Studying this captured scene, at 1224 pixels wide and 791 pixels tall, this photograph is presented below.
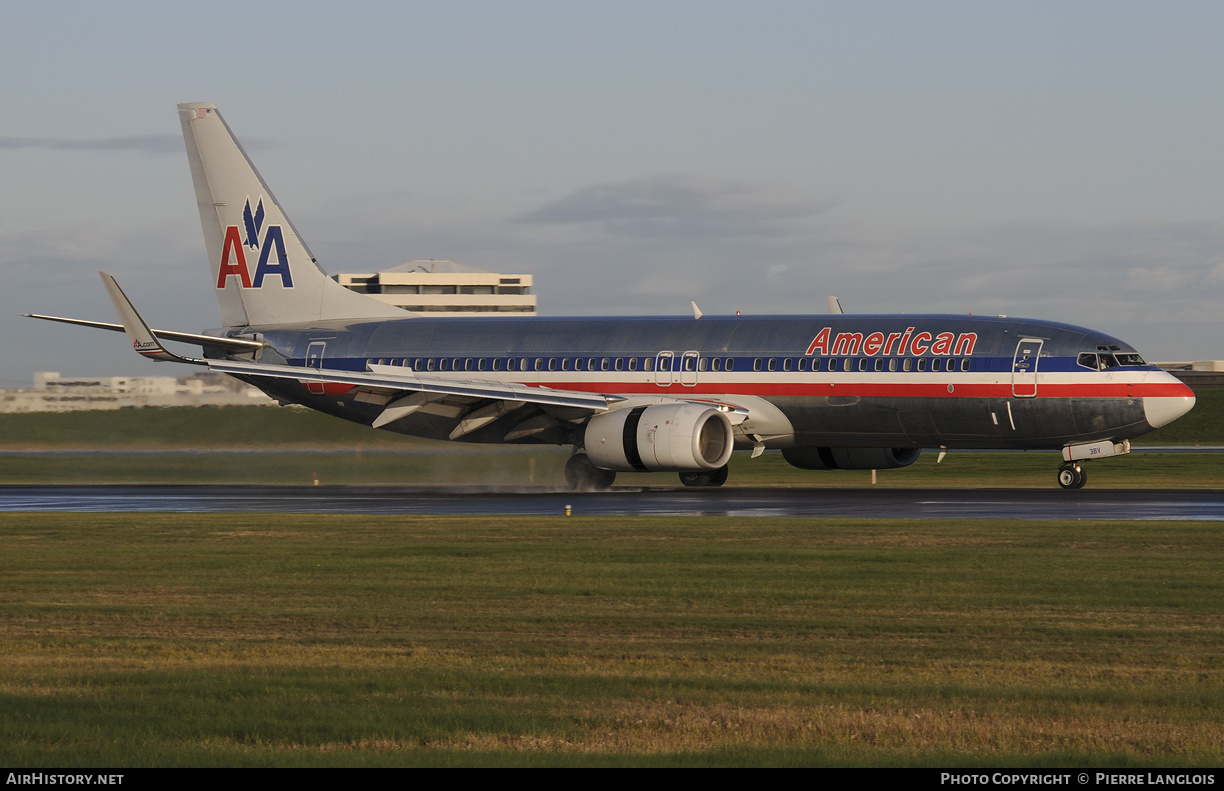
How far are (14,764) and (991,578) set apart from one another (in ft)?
39.6

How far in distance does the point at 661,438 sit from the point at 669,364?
144 inches

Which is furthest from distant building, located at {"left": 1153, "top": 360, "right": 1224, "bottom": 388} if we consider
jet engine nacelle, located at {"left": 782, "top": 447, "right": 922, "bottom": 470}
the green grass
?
the green grass

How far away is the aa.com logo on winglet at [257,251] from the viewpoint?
1753 inches

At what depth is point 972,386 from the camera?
3425cm

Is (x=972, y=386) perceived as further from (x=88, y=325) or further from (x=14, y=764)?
(x=14, y=764)

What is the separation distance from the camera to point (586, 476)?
38.4 m

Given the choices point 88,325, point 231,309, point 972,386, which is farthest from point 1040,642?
point 231,309

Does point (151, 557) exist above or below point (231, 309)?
below

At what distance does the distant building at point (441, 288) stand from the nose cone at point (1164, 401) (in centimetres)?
13996

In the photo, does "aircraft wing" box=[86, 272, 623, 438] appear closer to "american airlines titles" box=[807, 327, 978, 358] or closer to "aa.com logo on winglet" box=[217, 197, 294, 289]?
"aa.com logo on winglet" box=[217, 197, 294, 289]

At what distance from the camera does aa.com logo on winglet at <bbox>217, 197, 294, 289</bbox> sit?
44531mm

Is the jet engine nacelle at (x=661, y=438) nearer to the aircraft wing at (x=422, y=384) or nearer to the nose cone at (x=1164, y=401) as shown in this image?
the aircraft wing at (x=422, y=384)

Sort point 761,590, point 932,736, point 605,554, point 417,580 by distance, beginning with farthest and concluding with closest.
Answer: point 605,554 < point 417,580 < point 761,590 < point 932,736

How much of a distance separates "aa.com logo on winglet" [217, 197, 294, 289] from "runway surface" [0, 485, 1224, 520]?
7442mm
